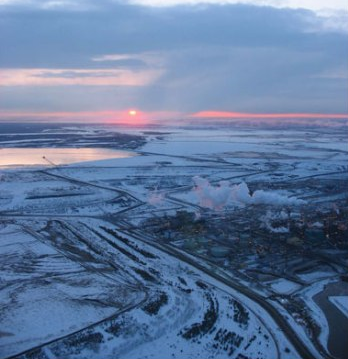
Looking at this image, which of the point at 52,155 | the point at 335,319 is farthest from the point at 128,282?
the point at 52,155

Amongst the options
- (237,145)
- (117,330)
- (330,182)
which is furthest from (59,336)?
(237,145)

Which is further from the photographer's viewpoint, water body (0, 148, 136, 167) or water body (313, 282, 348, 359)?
water body (0, 148, 136, 167)

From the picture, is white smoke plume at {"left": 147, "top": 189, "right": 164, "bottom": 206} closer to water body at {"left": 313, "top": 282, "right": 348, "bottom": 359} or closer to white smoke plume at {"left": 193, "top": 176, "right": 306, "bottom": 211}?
white smoke plume at {"left": 193, "top": 176, "right": 306, "bottom": 211}

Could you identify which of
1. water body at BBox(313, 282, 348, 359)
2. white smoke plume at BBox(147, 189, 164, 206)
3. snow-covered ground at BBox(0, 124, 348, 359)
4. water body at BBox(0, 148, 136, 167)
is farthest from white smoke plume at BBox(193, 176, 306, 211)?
water body at BBox(0, 148, 136, 167)

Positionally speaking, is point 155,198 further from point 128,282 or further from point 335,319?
point 335,319

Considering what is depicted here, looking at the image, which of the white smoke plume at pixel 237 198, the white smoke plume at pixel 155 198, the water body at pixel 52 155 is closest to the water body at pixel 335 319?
the white smoke plume at pixel 237 198

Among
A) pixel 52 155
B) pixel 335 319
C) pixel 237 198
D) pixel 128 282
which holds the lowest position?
pixel 335 319

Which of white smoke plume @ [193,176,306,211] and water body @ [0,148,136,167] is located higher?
water body @ [0,148,136,167]

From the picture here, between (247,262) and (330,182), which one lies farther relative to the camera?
(330,182)

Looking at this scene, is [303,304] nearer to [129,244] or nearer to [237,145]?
[129,244]
